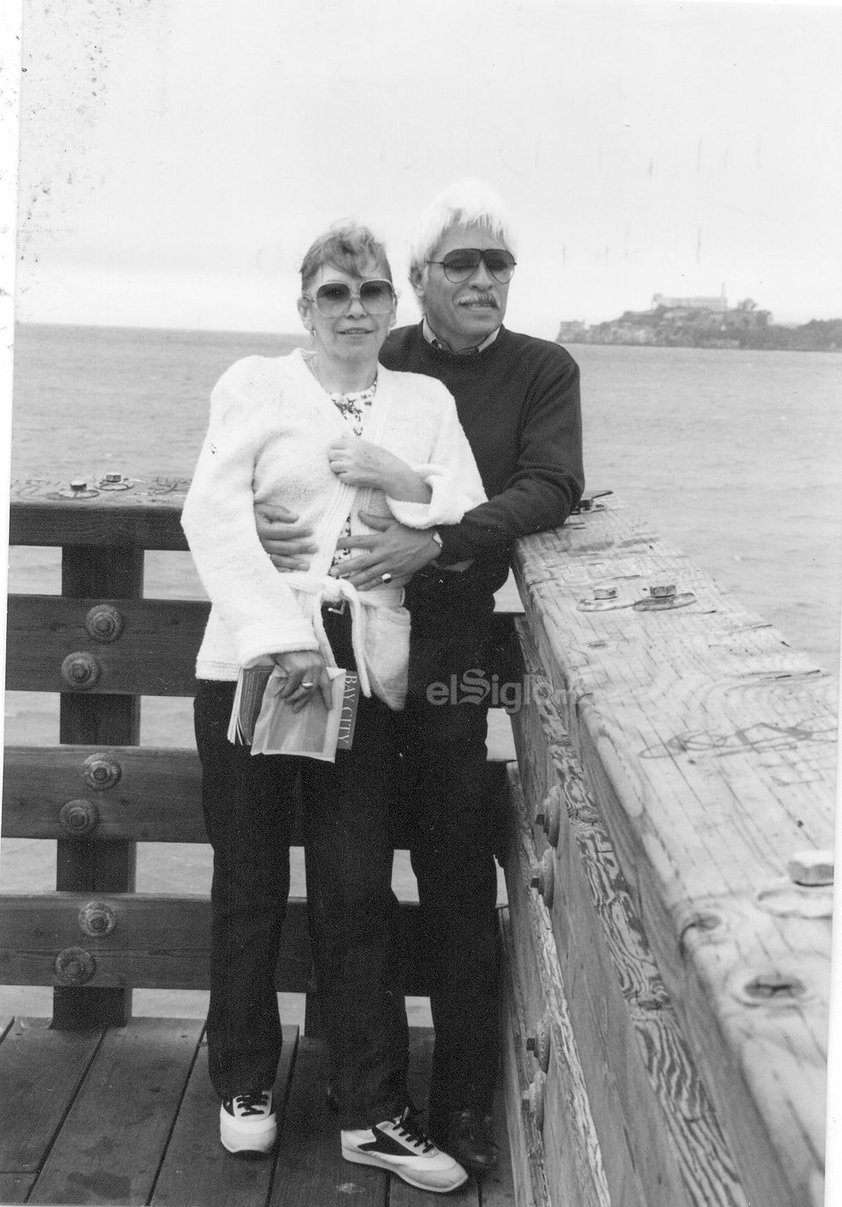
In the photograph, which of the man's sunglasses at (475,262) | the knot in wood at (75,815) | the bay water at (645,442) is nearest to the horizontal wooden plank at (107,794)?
the knot in wood at (75,815)

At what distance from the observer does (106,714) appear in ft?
8.32

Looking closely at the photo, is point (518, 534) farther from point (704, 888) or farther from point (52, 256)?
point (704, 888)

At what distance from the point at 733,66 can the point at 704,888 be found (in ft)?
4.99

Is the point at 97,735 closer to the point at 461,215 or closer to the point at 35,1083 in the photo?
the point at 35,1083

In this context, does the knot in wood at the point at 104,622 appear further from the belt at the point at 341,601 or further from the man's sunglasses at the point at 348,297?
the man's sunglasses at the point at 348,297

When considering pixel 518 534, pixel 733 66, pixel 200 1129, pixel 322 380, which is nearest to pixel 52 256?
pixel 322 380

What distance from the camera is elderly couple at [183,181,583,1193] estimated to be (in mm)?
2066

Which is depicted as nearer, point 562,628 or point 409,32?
point 562,628

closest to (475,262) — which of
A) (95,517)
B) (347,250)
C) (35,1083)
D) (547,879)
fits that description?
(347,250)

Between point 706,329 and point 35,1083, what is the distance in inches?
69.1

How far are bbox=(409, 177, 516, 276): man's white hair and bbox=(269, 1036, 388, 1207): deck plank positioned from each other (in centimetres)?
148

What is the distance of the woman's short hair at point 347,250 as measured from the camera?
6.76 feet

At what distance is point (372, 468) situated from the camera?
207cm

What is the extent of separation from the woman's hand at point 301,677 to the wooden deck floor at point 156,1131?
0.80 metres
